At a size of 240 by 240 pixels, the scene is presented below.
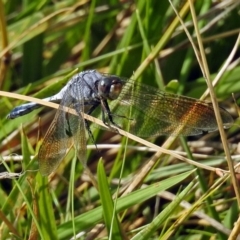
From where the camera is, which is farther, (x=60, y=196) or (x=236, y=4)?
(x=236, y=4)

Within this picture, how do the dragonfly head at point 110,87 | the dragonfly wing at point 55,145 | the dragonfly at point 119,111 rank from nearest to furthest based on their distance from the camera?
the dragonfly wing at point 55,145 → the dragonfly at point 119,111 → the dragonfly head at point 110,87

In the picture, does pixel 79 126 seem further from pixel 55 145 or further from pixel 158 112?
pixel 158 112

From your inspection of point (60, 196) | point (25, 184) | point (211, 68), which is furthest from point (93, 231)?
point (211, 68)

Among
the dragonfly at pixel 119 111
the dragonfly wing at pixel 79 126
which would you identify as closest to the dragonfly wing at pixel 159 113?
the dragonfly at pixel 119 111

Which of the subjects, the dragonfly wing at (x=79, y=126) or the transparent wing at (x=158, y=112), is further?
the transparent wing at (x=158, y=112)

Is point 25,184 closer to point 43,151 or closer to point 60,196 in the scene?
point 43,151

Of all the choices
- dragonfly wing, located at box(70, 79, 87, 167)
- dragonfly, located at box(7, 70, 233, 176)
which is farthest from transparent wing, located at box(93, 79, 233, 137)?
dragonfly wing, located at box(70, 79, 87, 167)

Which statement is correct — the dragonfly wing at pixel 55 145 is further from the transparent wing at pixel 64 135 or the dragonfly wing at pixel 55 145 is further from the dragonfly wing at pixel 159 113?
the dragonfly wing at pixel 159 113
